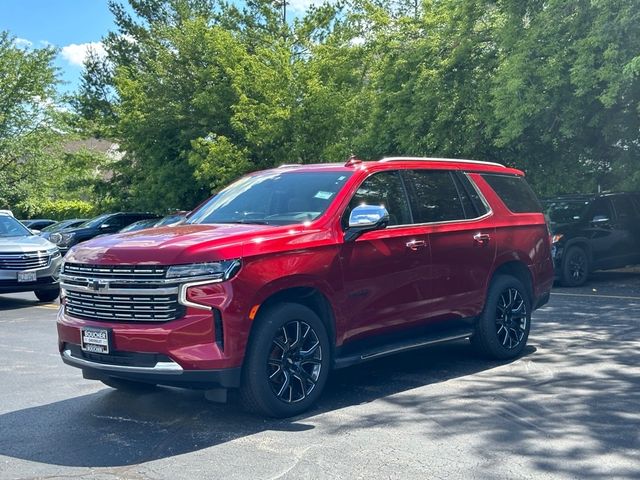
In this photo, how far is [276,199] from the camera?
7.00 m

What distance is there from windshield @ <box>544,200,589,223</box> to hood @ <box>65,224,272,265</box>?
10.7m

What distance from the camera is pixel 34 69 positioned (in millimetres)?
40500

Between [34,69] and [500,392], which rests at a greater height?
[34,69]

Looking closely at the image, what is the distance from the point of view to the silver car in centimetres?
1322

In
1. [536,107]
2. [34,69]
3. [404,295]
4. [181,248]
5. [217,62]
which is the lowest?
[404,295]

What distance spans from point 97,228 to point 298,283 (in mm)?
18282

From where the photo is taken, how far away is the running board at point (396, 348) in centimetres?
644

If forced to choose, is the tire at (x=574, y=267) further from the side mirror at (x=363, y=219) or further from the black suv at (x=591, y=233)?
the side mirror at (x=363, y=219)

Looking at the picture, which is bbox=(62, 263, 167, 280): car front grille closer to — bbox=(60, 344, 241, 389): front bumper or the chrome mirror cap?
bbox=(60, 344, 241, 389): front bumper

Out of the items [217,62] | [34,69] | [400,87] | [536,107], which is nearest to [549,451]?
[536,107]

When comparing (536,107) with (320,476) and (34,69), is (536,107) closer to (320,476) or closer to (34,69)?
(320,476)

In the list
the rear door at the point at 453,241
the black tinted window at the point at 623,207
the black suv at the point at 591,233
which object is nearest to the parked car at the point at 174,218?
the rear door at the point at 453,241

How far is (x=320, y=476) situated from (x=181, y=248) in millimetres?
1867

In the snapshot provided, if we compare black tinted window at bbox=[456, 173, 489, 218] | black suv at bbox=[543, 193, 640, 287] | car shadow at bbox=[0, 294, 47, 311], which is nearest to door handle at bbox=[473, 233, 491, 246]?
black tinted window at bbox=[456, 173, 489, 218]
